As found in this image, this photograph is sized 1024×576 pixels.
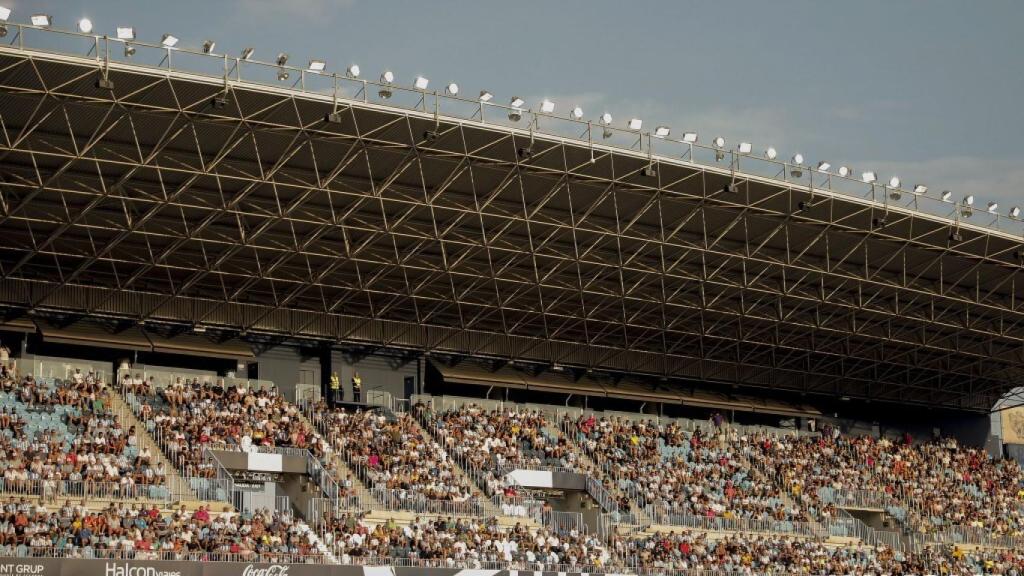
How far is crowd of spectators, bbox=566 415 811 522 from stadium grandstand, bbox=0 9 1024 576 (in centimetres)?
19

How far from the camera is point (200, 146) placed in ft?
145

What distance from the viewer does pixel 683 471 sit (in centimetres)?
6150

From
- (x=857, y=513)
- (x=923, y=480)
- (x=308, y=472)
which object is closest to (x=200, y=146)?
(x=308, y=472)

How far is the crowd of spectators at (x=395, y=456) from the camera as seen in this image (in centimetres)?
5053

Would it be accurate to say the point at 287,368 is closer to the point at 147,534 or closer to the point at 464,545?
the point at 464,545

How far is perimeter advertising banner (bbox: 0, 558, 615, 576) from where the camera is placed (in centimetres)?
3556

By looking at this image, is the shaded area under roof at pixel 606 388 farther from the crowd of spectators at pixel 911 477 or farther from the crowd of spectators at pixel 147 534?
the crowd of spectators at pixel 147 534

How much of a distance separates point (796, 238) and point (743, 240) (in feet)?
6.92

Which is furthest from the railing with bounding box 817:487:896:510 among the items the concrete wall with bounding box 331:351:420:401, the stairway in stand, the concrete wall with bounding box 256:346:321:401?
the stairway in stand

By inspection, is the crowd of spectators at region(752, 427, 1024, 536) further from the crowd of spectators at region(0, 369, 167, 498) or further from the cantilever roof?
the crowd of spectators at region(0, 369, 167, 498)

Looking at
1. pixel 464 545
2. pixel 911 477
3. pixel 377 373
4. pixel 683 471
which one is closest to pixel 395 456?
pixel 464 545

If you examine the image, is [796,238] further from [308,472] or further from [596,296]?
[308,472]

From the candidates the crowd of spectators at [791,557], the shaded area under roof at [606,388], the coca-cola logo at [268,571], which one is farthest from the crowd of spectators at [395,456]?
the coca-cola logo at [268,571]

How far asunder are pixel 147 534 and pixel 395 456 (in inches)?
570
